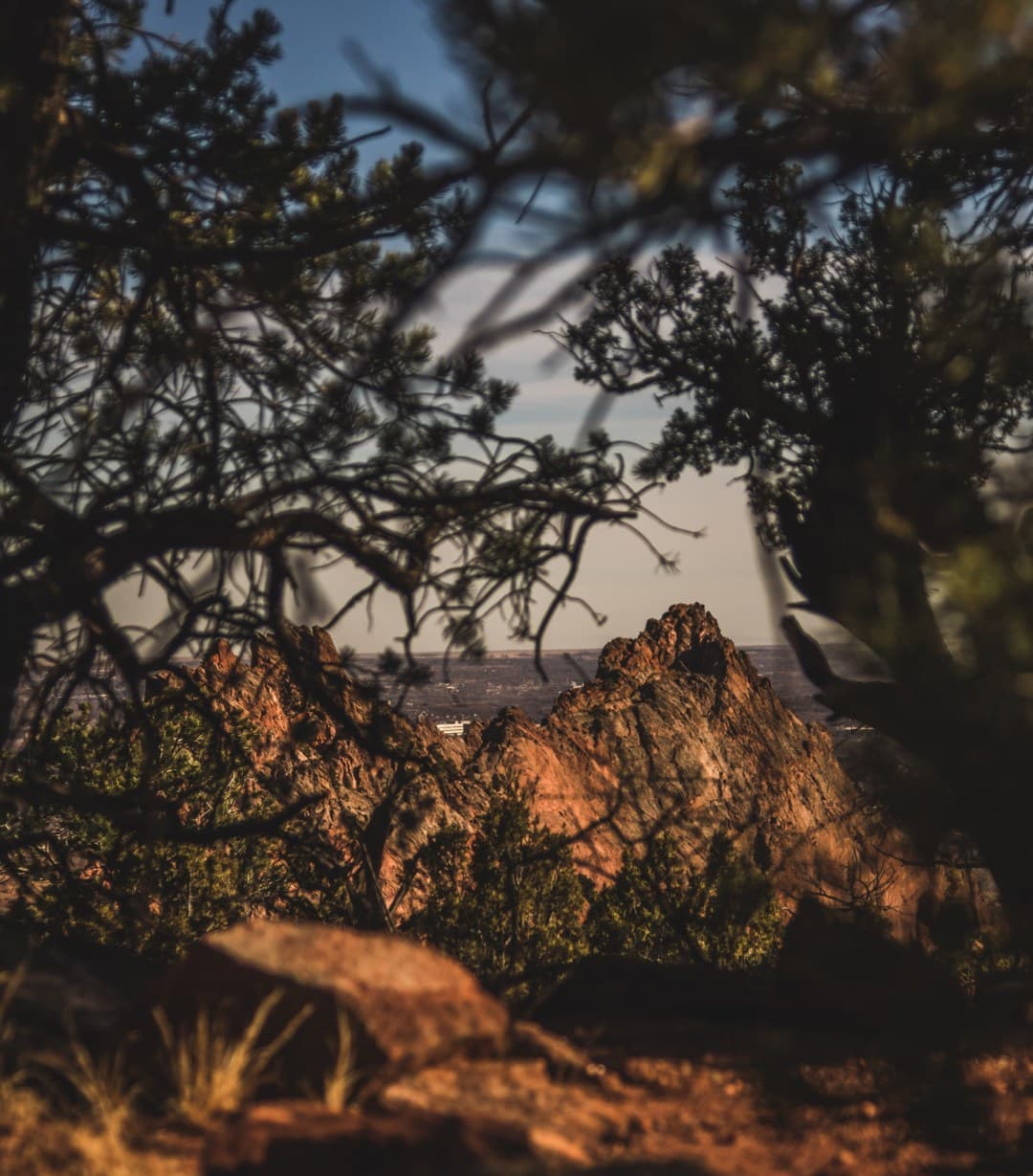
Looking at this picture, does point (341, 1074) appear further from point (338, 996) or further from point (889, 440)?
point (889, 440)

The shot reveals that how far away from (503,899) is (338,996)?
59.5ft

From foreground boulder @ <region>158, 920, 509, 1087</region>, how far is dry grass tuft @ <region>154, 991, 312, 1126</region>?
4 cm

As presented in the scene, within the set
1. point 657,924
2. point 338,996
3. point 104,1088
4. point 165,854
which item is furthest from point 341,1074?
point 657,924

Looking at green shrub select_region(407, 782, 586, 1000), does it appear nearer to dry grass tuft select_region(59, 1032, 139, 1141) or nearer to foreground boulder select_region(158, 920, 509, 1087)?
dry grass tuft select_region(59, 1032, 139, 1141)

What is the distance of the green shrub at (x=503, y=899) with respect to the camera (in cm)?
1750

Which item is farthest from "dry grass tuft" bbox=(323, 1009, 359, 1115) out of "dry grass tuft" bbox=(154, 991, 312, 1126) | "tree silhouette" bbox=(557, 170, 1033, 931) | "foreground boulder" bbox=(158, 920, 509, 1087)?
"tree silhouette" bbox=(557, 170, 1033, 931)

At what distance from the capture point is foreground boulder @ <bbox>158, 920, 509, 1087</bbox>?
404 cm

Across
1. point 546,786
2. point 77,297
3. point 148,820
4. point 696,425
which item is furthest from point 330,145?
point 546,786

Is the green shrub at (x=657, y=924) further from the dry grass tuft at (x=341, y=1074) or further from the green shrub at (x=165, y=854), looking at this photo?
the dry grass tuft at (x=341, y=1074)

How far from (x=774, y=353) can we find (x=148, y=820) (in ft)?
17.7

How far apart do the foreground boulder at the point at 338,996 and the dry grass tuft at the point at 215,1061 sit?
0.04m

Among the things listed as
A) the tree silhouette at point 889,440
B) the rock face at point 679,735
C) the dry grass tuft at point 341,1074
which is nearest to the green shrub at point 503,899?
the tree silhouette at point 889,440

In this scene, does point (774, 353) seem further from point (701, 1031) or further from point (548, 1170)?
point (548, 1170)

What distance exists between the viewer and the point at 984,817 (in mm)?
6191
